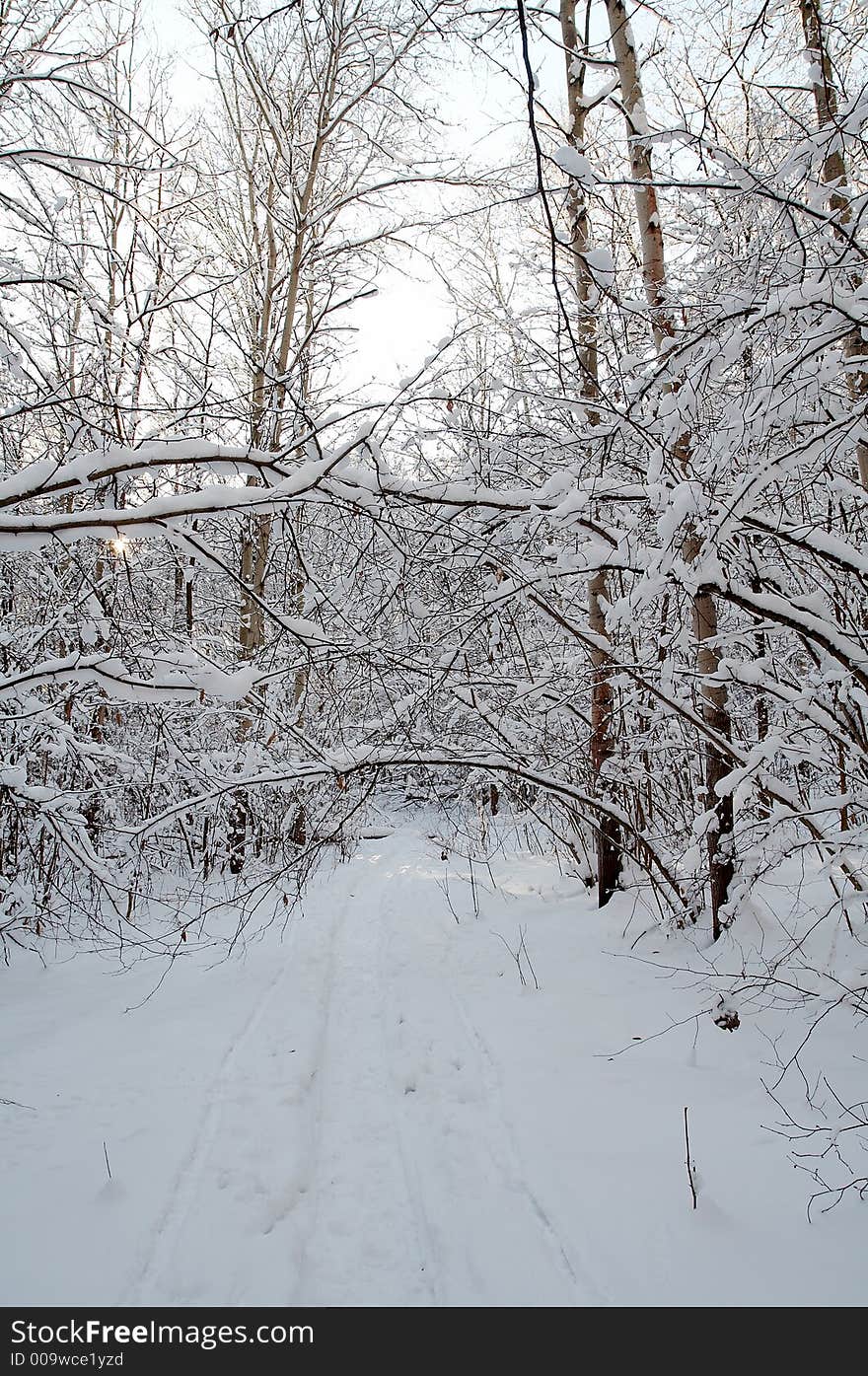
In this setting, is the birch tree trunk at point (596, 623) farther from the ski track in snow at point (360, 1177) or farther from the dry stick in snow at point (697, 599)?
the ski track in snow at point (360, 1177)

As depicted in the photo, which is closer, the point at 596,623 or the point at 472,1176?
the point at 472,1176

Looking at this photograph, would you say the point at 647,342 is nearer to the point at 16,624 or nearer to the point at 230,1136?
the point at 230,1136

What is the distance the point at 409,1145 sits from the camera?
10.2ft

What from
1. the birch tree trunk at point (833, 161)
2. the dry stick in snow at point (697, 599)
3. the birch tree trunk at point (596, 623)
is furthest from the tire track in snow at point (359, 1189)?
the birch tree trunk at point (833, 161)

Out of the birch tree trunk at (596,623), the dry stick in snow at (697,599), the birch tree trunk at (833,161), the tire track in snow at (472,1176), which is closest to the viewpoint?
the tire track in snow at (472,1176)

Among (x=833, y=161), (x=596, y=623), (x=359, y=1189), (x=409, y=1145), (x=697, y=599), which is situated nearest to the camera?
(x=359, y=1189)

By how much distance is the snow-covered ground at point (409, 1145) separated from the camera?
2318mm

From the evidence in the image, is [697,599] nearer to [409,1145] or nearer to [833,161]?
[833,161]

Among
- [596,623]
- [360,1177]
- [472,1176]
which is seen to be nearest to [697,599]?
[596,623]

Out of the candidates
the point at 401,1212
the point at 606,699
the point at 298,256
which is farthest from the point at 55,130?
the point at 401,1212

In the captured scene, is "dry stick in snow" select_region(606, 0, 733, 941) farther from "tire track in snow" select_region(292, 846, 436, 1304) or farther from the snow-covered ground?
"tire track in snow" select_region(292, 846, 436, 1304)

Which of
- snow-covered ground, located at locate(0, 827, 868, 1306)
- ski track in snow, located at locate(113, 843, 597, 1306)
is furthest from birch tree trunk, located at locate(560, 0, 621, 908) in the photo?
ski track in snow, located at locate(113, 843, 597, 1306)

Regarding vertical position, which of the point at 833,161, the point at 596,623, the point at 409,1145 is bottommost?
the point at 409,1145

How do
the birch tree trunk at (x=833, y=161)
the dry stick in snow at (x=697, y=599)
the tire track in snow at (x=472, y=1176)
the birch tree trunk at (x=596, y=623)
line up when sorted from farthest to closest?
the birch tree trunk at (x=596, y=623) < the dry stick in snow at (x=697, y=599) < the birch tree trunk at (x=833, y=161) < the tire track in snow at (x=472, y=1176)
